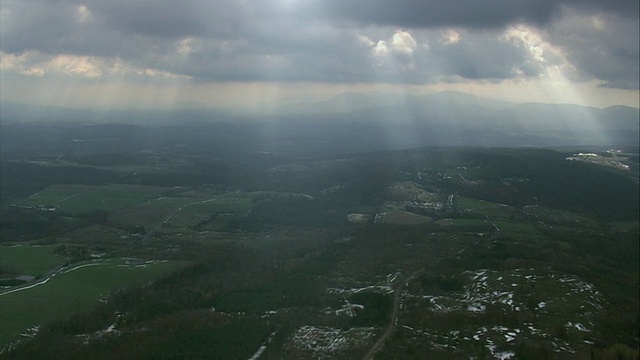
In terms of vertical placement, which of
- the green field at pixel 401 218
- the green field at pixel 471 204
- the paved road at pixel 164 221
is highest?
the green field at pixel 471 204

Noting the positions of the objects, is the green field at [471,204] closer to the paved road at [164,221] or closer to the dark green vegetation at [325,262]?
the dark green vegetation at [325,262]

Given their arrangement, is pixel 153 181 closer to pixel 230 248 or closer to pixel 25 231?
pixel 25 231

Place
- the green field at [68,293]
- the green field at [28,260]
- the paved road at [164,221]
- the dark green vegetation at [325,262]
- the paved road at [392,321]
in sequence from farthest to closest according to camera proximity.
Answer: the paved road at [164,221], the green field at [28,260], the green field at [68,293], the dark green vegetation at [325,262], the paved road at [392,321]

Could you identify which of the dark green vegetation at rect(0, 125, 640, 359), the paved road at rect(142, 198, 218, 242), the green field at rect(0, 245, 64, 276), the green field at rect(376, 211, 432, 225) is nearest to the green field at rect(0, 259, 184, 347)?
the dark green vegetation at rect(0, 125, 640, 359)

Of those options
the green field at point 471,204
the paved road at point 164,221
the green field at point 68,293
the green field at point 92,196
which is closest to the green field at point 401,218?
the green field at point 471,204

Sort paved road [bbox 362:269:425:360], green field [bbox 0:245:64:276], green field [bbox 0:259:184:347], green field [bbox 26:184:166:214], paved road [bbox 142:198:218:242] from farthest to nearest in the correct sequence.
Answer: green field [bbox 26:184:166:214] < paved road [bbox 142:198:218:242] < green field [bbox 0:245:64:276] < green field [bbox 0:259:184:347] < paved road [bbox 362:269:425:360]

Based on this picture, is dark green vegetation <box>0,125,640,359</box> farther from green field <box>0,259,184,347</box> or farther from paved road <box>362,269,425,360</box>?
paved road <box>362,269,425,360</box>
